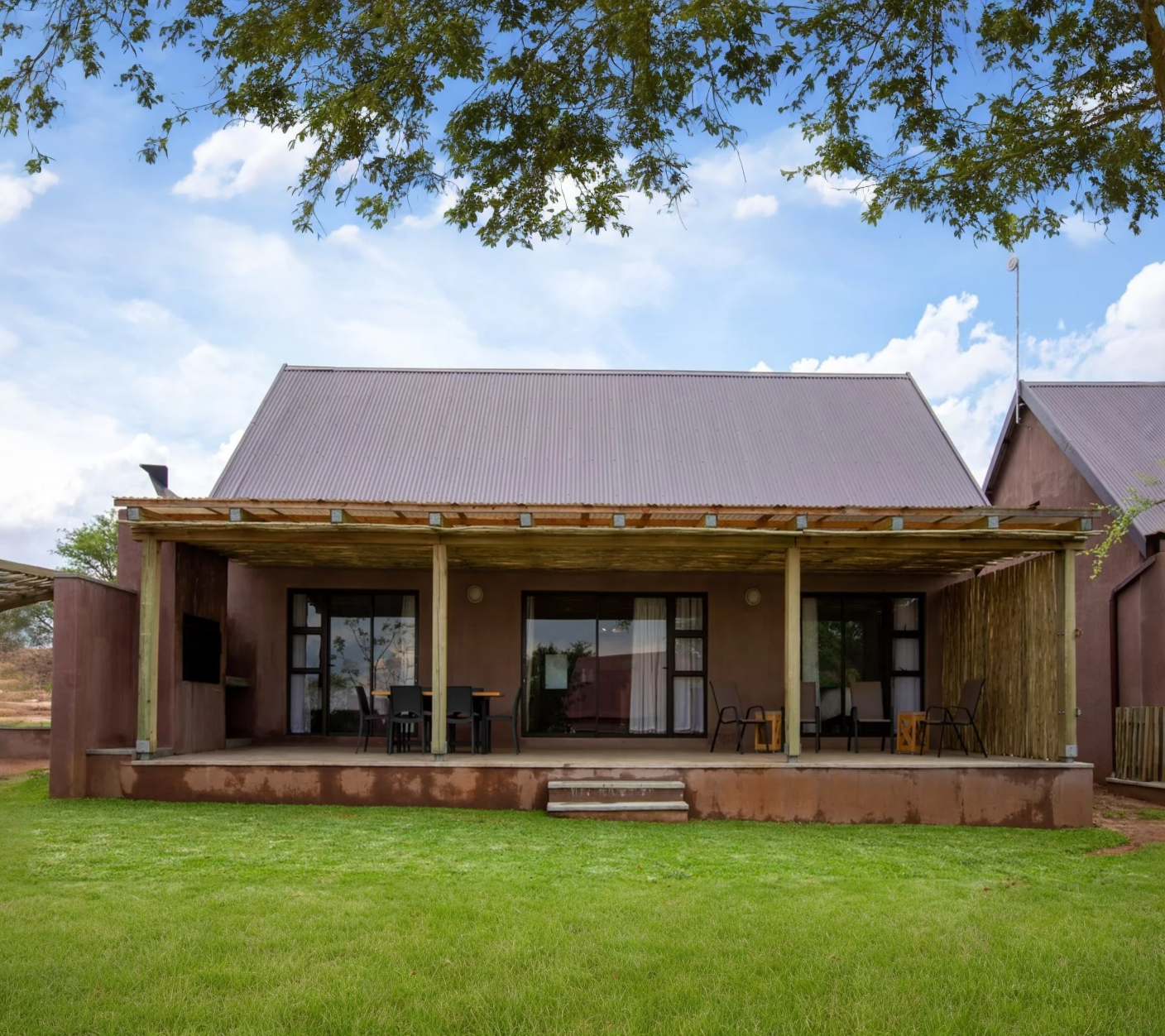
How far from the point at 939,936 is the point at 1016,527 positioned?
510 centimetres

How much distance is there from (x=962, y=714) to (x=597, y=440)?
5.42 metres

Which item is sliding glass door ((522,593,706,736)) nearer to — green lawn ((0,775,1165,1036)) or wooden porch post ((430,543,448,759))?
wooden porch post ((430,543,448,759))

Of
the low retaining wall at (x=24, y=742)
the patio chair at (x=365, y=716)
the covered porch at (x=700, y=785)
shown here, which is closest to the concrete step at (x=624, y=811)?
the covered porch at (x=700, y=785)

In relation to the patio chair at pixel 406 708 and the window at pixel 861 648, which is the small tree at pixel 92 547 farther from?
the window at pixel 861 648

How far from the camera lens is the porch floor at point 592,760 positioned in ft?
33.0

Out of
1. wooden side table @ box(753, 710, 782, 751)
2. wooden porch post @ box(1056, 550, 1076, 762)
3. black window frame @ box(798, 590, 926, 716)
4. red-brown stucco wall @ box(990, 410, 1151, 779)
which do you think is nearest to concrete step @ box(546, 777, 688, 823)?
wooden side table @ box(753, 710, 782, 751)

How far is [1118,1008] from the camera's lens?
4.86m

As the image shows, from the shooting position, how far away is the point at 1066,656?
10.3 meters

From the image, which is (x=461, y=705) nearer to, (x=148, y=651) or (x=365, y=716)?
(x=365, y=716)

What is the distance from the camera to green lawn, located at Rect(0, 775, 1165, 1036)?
470 centimetres

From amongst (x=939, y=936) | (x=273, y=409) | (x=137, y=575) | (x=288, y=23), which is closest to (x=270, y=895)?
(x=939, y=936)

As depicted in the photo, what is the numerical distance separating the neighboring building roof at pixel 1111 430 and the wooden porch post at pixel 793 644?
4.88 meters

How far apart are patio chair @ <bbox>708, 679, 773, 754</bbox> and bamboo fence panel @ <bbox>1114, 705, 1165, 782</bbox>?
393 cm

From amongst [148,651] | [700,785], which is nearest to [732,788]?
[700,785]
